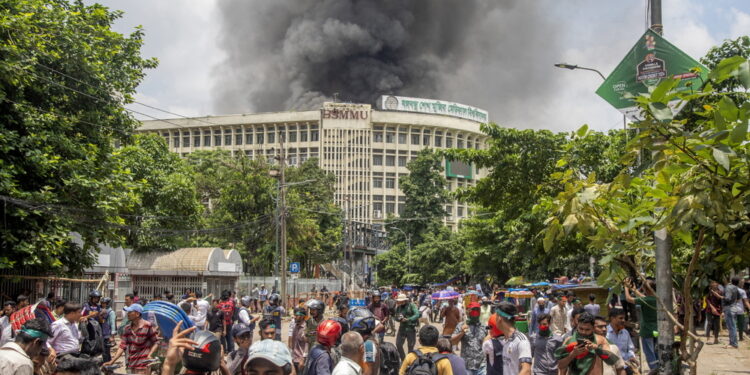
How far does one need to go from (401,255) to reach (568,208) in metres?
63.7

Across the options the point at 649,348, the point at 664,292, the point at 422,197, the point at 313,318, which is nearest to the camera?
the point at 664,292

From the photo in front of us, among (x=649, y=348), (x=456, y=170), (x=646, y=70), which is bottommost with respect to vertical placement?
(x=649, y=348)

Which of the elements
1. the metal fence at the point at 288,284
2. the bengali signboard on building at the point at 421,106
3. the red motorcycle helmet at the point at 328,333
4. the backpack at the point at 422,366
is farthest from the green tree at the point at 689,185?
the bengali signboard on building at the point at 421,106

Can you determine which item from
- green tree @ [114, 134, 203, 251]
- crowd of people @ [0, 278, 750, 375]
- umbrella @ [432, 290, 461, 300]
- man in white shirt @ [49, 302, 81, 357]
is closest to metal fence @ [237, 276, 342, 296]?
green tree @ [114, 134, 203, 251]

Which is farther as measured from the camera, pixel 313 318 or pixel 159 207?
pixel 159 207

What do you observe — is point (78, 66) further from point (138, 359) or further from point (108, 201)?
point (138, 359)

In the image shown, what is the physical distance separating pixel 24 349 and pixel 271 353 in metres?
3.26

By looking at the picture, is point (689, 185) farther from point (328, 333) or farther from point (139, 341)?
point (139, 341)

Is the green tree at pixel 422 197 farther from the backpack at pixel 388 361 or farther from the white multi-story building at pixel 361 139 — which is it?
the backpack at pixel 388 361

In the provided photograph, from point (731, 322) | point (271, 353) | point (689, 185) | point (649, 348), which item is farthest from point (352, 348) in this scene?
point (731, 322)

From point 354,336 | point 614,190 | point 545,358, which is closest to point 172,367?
point 354,336

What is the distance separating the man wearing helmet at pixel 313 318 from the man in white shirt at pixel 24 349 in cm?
401

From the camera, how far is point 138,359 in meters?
8.84

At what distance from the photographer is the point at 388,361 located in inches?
316
